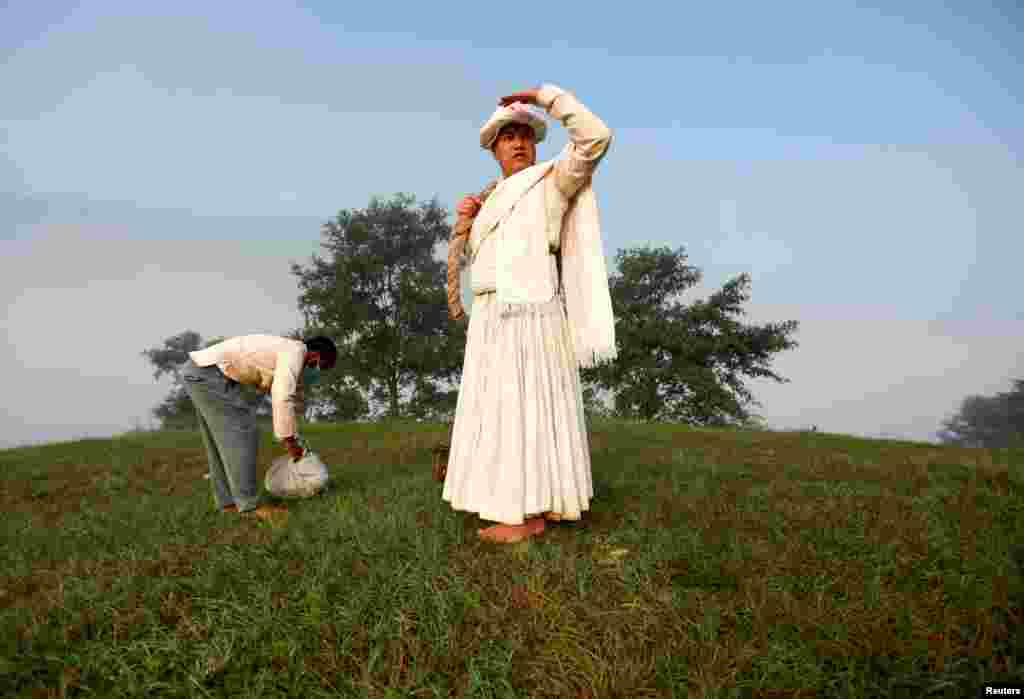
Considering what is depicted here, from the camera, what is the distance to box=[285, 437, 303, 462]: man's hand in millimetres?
4977

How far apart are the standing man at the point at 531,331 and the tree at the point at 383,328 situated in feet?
65.0

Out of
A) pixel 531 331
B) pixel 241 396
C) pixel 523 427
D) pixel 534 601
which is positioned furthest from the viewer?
pixel 241 396

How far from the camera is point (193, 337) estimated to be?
40.3m

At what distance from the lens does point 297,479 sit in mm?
5230

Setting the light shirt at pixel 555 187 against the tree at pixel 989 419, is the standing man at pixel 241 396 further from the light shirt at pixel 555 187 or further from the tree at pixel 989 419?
the tree at pixel 989 419

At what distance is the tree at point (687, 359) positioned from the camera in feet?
77.8

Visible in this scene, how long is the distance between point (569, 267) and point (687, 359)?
22.5 metres

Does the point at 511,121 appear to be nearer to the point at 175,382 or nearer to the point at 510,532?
the point at 510,532

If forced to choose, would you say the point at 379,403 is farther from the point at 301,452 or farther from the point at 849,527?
the point at 849,527

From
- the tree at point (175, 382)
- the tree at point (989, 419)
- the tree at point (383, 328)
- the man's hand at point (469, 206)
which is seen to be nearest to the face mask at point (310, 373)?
the man's hand at point (469, 206)

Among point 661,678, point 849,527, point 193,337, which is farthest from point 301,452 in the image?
point 193,337

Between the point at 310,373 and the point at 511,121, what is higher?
the point at 511,121

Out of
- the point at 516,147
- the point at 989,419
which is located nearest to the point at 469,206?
the point at 516,147

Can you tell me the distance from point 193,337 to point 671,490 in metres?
45.9
